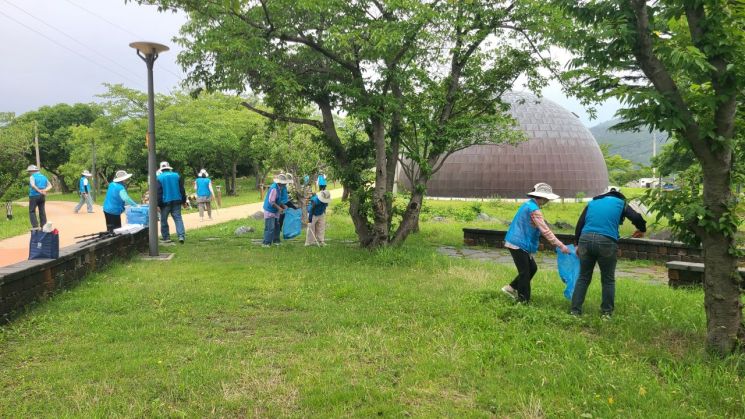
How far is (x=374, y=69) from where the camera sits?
9.42 m

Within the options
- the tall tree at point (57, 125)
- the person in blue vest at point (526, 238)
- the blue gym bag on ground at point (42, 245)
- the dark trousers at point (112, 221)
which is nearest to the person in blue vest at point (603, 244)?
the person in blue vest at point (526, 238)

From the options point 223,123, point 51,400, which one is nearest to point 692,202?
point 51,400

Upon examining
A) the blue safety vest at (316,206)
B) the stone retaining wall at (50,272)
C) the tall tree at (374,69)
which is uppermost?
the tall tree at (374,69)

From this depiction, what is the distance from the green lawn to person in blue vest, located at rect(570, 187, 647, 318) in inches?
11.3

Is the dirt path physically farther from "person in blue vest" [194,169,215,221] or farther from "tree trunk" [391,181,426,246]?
"tree trunk" [391,181,426,246]

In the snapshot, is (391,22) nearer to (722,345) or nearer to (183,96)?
(722,345)

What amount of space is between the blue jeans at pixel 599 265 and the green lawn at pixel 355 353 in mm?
251

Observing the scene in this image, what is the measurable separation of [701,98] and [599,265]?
2076 mm

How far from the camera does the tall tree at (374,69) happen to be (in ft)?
28.1

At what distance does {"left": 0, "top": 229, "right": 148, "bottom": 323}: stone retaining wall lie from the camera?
531 centimetres

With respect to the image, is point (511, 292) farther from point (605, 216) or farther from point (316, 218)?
point (316, 218)

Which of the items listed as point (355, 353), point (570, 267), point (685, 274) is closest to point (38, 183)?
point (355, 353)

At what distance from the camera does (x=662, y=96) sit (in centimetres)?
391

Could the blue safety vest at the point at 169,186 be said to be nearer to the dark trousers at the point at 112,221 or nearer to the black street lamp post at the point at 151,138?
the dark trousers at the point at 112,221
